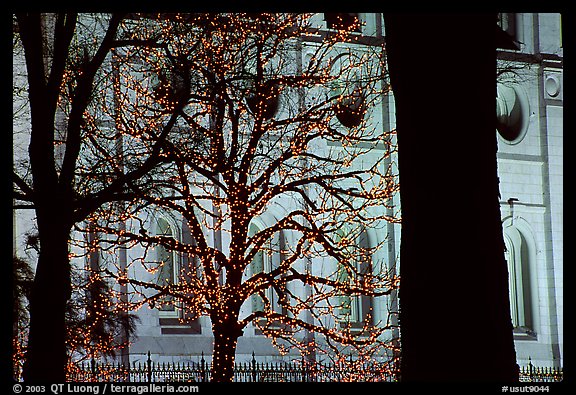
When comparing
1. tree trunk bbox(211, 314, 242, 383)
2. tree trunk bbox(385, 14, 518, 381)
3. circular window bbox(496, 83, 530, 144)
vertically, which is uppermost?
circular window bbox(496, 83, 530, 144)

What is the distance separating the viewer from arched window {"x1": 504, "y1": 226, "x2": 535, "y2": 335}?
37.2 meters

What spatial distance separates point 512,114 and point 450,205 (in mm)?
33001

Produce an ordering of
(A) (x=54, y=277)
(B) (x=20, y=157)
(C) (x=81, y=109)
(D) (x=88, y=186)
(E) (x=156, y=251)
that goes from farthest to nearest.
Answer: (E) (x=156, y=251), (B) (x=20, y=157), (D) (x=88, y=186), (C) (x=81, y=109), (A) (x=54, y=277)

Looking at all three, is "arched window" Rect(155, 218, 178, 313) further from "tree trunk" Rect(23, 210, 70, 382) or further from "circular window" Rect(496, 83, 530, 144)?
"circular window" Rect(496, 83, 530, 144)

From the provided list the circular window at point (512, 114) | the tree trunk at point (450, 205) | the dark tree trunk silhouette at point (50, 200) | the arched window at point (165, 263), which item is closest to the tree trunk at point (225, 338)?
the dark tree trunk silhouette at point (50, 200)

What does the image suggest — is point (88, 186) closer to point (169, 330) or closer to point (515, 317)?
point (169, 330)

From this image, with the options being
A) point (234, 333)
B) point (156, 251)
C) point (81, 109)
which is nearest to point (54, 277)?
point (81, 109)

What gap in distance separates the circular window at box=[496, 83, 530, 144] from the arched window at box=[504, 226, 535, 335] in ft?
11.8

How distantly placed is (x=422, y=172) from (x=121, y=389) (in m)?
3.38

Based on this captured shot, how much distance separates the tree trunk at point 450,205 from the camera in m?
7.77

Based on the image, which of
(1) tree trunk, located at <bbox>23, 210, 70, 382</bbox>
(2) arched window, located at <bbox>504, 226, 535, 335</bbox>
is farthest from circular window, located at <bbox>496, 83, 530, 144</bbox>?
(1) tree trunk, located at <bbox>23, 210, 70, 382</bbox>

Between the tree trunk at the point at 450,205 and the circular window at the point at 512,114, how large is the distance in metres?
31.7

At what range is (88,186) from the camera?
17.4 metres
